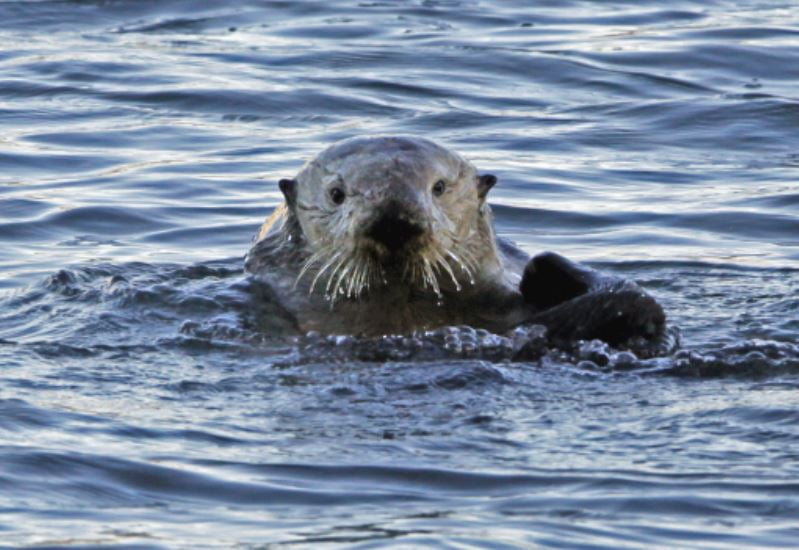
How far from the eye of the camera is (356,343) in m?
6.38

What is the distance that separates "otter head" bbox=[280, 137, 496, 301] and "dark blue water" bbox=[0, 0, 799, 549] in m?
0.30

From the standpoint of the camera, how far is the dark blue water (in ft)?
15.6

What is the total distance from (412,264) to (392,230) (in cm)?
25

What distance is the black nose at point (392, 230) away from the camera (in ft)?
19.6

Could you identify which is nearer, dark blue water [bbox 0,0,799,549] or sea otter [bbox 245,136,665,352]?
dark blue water [bbox 0,0,799,549]

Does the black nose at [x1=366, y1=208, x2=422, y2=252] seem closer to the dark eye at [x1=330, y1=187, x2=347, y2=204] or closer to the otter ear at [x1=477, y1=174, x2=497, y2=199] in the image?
the dark eye at [x1=330, y1=187, x2=347, y2=204]

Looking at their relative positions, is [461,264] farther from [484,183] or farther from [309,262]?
[309,262]

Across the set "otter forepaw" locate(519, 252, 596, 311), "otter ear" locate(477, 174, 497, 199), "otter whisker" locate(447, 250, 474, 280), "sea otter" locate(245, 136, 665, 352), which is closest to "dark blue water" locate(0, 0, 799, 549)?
"sea otter" locate(245, 136, 665, 352)

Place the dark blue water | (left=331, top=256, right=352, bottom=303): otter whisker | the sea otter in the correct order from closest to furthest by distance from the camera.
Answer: the dark blue water, the sea otter, (left=331, top=256, right=352, bottom=303): otter whisker

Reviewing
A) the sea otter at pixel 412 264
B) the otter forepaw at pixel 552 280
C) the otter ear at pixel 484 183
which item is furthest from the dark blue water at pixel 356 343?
the otter ear at pixel 484 183

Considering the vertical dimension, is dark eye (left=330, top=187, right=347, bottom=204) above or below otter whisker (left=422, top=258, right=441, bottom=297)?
above

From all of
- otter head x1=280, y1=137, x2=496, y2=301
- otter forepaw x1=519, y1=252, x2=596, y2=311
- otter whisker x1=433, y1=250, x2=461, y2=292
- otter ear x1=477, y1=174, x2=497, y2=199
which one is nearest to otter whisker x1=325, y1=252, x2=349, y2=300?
otter head x1=280, y1=137, x2=496, y2=301

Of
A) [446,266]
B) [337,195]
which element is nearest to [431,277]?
[446,266]

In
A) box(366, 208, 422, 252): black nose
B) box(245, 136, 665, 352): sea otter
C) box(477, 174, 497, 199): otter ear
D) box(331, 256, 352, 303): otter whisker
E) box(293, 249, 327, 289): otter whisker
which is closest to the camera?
box(366, 208, 422, 252): black nose
